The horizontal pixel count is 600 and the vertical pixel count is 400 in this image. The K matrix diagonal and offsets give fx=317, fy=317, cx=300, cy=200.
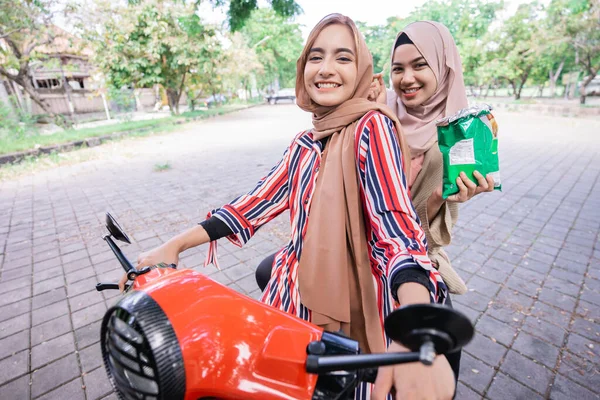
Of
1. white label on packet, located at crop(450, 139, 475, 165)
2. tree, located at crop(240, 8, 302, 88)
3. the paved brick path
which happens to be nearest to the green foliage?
the paved brick path

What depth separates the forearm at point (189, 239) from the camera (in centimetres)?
127

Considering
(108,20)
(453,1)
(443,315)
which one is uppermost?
(453,1)

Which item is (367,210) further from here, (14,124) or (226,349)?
(14,124)

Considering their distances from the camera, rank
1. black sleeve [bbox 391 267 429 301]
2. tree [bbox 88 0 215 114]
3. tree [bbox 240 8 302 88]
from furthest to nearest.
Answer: tree [bbox 240 8 302 88] → tree [bbox 88 0 215 114] → black sleeve [bbox 391 267 429 301]

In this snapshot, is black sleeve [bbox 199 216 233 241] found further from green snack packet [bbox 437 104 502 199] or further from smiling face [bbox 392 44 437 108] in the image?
smiling face [bbox 392 44 437 108]

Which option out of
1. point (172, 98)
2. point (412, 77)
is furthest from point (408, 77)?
point (172, 98)

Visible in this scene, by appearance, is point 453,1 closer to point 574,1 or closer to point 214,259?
point 574,1

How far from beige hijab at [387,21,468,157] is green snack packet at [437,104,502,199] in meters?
0.30

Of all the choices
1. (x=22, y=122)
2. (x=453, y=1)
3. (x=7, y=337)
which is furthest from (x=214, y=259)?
(x=453, y=1)

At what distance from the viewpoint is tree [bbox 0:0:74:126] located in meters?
8.88

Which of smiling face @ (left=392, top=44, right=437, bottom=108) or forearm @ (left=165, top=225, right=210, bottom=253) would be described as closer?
forearm @ (left=165, top=225, right=210, bottom=253)

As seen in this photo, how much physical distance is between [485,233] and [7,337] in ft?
15.9

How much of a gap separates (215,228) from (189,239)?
12cm

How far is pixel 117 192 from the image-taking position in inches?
232
